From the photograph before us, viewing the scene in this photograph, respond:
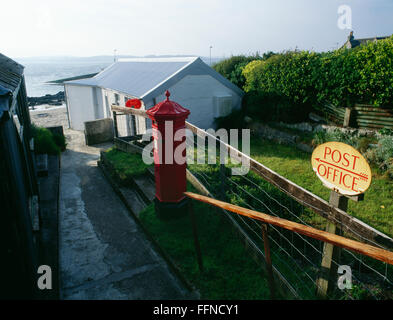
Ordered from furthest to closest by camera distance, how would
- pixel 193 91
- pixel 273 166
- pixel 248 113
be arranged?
1. pixel 248 113
2. pixel 193 91
3. pixel 273 166

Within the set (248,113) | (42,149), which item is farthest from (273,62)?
(42,149)

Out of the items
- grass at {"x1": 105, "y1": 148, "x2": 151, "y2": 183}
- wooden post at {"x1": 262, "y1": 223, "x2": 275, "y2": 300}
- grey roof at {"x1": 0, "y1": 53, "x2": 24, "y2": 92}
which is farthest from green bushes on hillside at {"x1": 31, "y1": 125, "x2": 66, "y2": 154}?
wooden post at {"x1": 262, "y1": 223, "x2": 275, "y2": 300}

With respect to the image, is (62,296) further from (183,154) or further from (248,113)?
(248,113)

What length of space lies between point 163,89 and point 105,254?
840 cm

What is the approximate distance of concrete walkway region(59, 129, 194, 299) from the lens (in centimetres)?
410

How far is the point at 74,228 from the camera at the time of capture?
5910mm

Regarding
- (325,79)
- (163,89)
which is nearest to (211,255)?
(163,89)

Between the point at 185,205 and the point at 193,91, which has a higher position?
the point at 193,91

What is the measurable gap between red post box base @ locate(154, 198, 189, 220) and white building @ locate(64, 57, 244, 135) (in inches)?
283

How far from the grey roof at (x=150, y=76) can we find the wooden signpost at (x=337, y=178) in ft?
31.9

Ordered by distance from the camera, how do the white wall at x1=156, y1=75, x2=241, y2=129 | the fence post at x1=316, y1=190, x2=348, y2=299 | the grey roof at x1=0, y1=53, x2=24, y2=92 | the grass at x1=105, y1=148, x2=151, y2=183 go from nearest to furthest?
the fence post at x1=316, y1=190, x2=348, y2=299, the grey roof at x1=0, y1=53, x2=24, y2=92, the grass at x1=105, y1=148, x2=151, y2=183, the white wall at x1=156, y1=75, x2=241, y2=129

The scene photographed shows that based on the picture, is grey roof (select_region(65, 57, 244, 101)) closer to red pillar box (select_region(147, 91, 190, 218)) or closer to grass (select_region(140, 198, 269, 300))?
red pillar box (select_region(147, 91, 190, 218))

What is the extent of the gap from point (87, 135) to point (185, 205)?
969 centimetres

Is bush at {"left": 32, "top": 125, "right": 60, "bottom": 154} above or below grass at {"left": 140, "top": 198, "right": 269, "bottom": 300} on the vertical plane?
above
